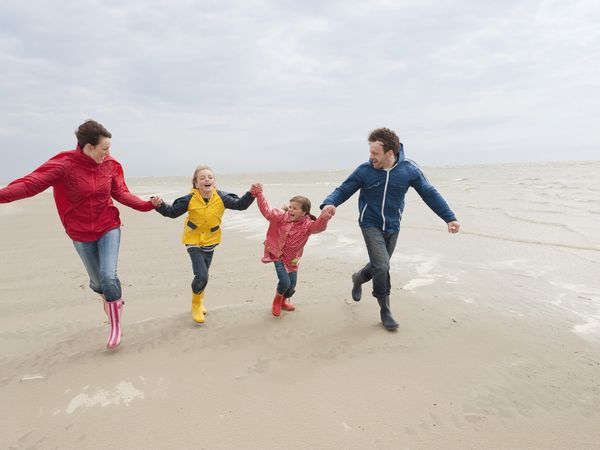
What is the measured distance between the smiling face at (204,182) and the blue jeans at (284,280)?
3.77ft

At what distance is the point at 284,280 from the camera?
4488 mm

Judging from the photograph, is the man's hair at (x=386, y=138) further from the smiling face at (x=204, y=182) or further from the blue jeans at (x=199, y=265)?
the blue jeans at (x=199, y=265)

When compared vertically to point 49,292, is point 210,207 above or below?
above

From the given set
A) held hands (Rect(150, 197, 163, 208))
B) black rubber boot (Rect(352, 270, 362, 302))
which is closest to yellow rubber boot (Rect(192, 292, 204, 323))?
held hands (Rect(150, 197, 163, 208))

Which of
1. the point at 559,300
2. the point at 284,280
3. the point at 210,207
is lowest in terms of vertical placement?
the point at 559,300

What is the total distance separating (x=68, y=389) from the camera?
3139 millimetres

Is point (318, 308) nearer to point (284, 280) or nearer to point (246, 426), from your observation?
point (284, 280)

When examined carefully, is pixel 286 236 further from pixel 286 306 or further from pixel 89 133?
pixel 89 133

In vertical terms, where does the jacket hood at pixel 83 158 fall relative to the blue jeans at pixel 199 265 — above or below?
above

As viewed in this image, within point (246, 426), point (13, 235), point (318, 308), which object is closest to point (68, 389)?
Result: point (246, 426)

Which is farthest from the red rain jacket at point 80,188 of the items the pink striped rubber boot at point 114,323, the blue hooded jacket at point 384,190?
the blue hooded jacket at point 384,190

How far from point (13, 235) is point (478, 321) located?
10.8m

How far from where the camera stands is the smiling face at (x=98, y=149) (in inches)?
141

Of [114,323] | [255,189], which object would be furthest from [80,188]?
[255,189]
